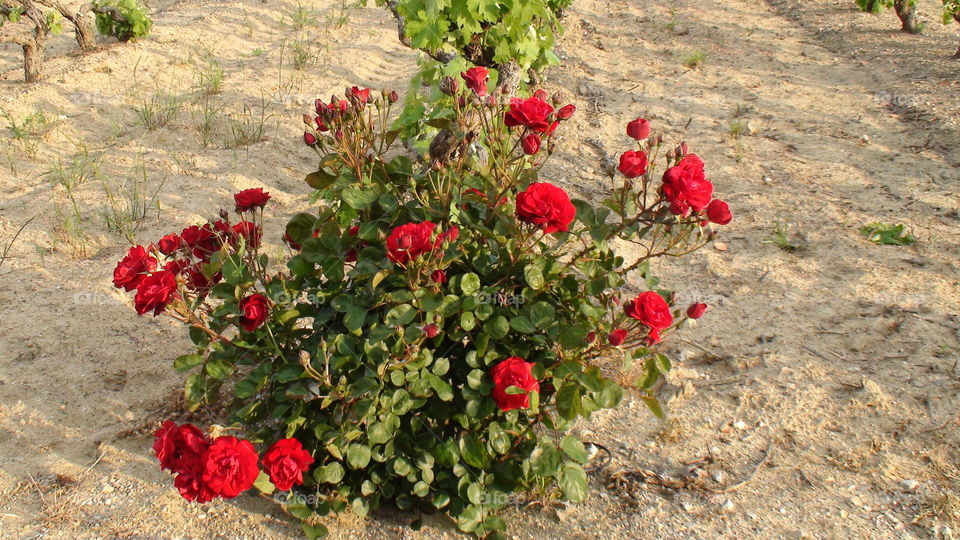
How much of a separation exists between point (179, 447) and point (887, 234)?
3.46m

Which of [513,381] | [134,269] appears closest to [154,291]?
[134,269]

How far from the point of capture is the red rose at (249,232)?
204cm

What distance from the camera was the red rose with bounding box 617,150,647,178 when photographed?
1802mm

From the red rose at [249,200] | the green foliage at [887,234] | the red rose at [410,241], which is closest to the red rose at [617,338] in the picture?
the red rose at [410,241]

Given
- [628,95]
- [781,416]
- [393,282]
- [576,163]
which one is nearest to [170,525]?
[393,282]

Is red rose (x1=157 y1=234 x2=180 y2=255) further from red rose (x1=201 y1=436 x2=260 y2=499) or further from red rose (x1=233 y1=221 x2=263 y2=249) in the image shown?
red rose (x1=201 y1=436 x2=260 y2=499)

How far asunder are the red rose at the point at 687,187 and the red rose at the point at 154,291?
123 cm

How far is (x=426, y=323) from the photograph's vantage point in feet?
6.25

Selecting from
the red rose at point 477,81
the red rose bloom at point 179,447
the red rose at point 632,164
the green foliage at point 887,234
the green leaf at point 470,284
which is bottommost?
the red rose bloom at point 179,447

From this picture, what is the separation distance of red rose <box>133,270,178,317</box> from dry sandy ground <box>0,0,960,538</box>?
2.60ft

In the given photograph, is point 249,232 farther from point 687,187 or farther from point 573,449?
point 687,187

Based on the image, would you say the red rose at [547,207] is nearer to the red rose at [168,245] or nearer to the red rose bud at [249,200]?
the red rose bud at [249,200]

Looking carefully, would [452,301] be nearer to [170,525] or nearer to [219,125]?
[170,525]

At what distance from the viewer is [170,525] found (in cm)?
218
